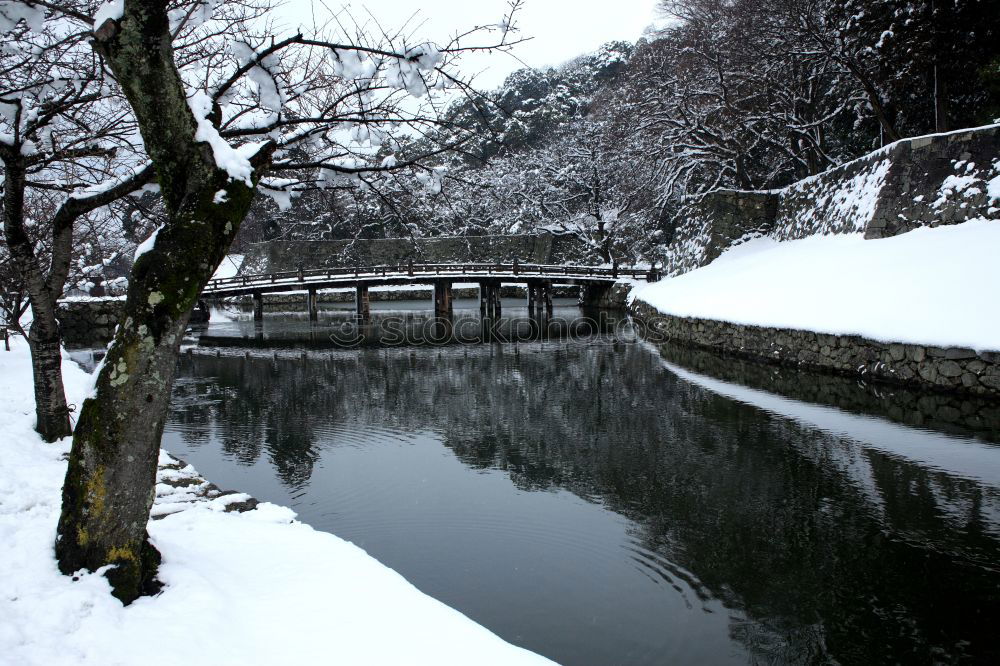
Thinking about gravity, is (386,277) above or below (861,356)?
above

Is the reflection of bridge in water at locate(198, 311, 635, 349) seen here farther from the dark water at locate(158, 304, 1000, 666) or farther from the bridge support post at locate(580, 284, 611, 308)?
the dark water at locate(158, 304, 1000, 666)

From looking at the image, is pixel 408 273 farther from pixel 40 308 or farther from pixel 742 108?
pixel 40 308

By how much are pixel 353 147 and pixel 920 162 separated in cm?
1585

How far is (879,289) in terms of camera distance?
14.0 meters

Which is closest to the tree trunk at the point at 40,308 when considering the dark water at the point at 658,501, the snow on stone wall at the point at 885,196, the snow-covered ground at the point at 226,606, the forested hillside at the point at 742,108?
the snow-covered ground at the point at 226,606

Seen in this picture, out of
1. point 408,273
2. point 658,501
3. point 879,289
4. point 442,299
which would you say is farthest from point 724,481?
point 442,299

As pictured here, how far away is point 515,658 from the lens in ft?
12.3

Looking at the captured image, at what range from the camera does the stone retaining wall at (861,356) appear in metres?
11.0

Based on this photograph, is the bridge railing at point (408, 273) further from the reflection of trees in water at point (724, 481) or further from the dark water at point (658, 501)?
the dark water at point (658, 501)

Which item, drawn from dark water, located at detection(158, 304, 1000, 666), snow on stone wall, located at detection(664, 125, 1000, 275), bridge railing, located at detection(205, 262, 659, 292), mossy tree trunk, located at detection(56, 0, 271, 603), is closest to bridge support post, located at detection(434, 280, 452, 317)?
bridge railing, located at detection(205, 262, 659, 292)

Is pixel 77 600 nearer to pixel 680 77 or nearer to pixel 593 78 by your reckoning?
pixel 680 77

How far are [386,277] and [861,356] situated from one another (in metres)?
21.8

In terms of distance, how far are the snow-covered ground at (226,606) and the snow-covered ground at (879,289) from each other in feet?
36.6

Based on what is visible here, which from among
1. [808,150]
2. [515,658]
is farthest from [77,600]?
[808,150]
